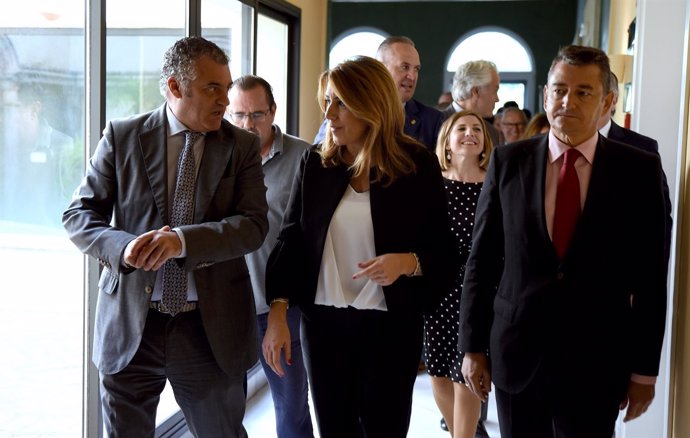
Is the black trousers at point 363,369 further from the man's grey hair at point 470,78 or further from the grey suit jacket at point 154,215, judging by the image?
the man's grey hair at point 470,78

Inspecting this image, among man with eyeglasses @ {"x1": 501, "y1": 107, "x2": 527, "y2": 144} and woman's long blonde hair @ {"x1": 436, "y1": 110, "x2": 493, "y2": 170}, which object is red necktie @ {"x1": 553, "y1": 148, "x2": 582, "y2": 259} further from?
man with eyeglasses @ {"x1": 501, "y1": 107, "x2": 527, "y2": 144}

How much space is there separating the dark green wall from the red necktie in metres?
11.8

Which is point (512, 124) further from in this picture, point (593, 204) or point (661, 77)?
point (593, 204)

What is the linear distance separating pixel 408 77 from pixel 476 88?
888 mm

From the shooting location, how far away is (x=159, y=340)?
2.23 meters

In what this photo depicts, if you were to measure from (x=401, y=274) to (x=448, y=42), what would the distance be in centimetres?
1230

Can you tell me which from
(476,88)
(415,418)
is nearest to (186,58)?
(476,88)

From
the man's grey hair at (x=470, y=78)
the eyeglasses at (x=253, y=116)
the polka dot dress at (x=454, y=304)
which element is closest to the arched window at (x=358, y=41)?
the man's grey hair at (x=470, y=78)

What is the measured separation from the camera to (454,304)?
11.6ft

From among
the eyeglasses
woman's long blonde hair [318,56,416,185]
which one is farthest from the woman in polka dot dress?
woman's long blonde hair [318,56,416,185]

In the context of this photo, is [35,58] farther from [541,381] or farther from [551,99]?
[541,381]

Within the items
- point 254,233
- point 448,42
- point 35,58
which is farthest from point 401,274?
point 448,42

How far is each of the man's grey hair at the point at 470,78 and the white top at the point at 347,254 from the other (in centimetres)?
243

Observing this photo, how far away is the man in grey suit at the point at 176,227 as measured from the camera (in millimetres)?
2189
